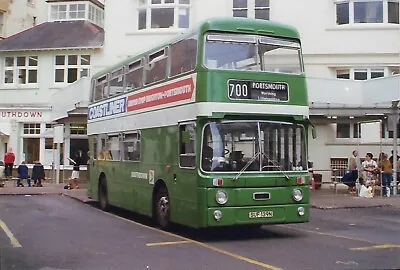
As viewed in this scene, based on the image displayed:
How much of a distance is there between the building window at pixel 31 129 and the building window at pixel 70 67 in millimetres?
2806

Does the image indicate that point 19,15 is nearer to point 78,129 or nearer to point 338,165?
point 78,129

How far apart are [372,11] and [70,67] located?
16.3 m

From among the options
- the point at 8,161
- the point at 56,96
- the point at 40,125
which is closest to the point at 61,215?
the point at 56,96

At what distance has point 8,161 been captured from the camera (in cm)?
3166

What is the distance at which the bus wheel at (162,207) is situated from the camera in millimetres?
13367

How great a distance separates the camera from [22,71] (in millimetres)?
35031

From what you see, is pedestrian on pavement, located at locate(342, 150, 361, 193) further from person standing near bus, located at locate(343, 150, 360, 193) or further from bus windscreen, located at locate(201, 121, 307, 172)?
bus windscreen, located at locate(201, 121, 307, 172)

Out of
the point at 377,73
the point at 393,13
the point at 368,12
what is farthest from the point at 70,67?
the point at 393,13

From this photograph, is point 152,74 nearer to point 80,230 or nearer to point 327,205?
point 80,230

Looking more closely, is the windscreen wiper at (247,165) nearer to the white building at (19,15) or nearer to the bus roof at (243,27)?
the bus roof at (243,27)

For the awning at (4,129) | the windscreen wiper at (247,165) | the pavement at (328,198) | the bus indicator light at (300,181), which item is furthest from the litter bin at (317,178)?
the awning at (4,129)

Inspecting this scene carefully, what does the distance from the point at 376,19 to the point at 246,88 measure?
17.7 metres

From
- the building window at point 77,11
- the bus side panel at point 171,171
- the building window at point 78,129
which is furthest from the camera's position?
the building window at point 77,11

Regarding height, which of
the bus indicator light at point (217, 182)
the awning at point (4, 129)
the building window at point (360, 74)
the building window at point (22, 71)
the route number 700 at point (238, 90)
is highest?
the building window at point (22, 71)
